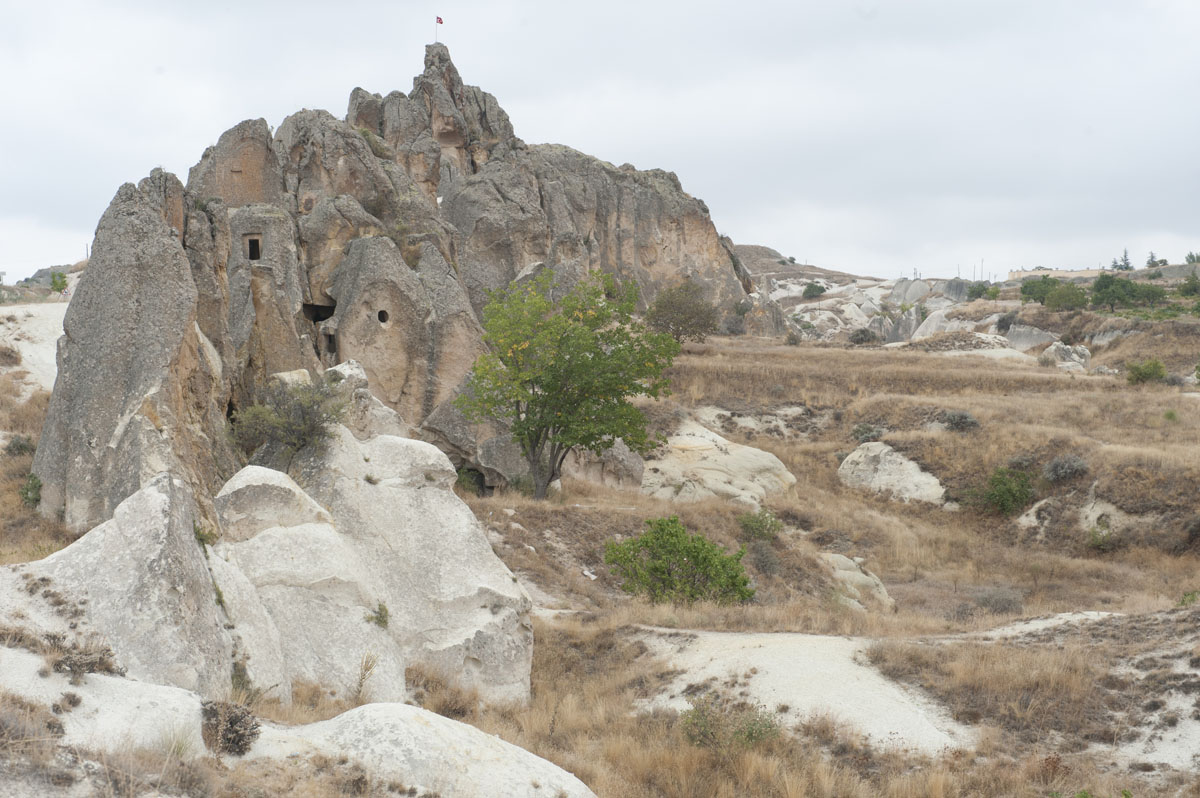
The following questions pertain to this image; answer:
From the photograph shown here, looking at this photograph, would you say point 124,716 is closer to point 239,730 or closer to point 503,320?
point 239,730

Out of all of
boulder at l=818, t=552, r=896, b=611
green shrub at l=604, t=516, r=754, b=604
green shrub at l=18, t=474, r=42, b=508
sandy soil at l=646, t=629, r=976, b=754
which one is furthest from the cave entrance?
sandy soil at l=646, t=629, r=976, b=754

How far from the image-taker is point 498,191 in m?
45.6

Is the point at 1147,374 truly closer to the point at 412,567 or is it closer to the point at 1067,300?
the point at 1067,300

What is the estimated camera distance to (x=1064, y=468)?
2866cm

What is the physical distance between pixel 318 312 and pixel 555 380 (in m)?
8.21

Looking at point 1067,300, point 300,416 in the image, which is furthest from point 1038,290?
point 300,416

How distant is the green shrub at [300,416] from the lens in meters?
13.0

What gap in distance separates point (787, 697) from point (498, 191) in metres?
39.2

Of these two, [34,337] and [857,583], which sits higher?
[34,337]

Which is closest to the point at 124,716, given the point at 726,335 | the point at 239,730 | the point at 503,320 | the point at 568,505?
the point at 239,730

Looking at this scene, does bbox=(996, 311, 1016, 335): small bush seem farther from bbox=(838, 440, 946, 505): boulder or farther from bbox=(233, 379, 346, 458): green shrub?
bbox=(233, 379, 346, 458): green shrub

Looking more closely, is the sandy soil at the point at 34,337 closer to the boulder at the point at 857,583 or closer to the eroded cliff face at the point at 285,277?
the eroded cliff face at the point at 285,277

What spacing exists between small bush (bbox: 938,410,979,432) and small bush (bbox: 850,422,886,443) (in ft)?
9.08

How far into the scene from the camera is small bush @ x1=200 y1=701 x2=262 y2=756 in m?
5.40
